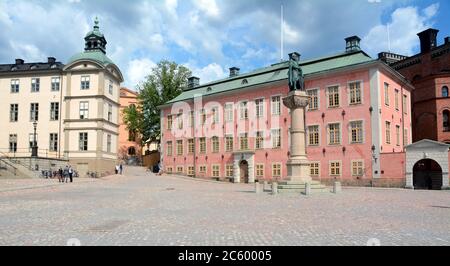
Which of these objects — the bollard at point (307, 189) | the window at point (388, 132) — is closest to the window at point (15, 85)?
the bollard at point (307, 189)

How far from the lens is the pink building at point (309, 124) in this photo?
3447cm

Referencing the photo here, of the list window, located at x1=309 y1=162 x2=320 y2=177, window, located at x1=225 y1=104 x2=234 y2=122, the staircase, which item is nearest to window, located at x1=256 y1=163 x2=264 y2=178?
window, located at x1=309 y1=162 x2=320 y2=177

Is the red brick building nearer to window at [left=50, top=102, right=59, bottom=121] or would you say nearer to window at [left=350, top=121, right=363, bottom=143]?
window at [left=350, top=121, right=363, bottom=143]

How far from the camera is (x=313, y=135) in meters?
38.2

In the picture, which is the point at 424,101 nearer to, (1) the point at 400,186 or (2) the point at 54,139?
(1) the point at 400,186

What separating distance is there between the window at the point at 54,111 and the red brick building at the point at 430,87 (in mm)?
41435

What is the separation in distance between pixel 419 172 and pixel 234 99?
20663 millimetres

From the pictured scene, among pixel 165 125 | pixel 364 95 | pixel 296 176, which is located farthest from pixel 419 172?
pixel 165 125

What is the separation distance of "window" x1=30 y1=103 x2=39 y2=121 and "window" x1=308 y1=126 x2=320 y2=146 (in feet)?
104

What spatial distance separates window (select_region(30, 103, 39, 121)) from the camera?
4672 centimetres

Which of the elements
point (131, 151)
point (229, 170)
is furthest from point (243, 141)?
point (131, 151)

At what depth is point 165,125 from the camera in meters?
53.8

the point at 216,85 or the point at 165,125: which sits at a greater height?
the point at 216,85

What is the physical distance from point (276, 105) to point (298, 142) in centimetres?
1825
